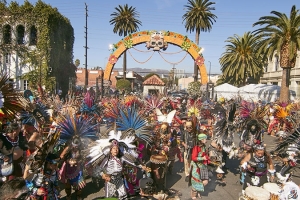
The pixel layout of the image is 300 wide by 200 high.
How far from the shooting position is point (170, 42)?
84.3ft

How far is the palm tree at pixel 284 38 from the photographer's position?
1969cm

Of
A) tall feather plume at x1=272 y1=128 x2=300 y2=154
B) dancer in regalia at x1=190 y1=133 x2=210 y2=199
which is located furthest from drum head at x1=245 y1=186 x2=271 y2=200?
tall feather plume at x1=272 y1=128 x2=300 y2=154

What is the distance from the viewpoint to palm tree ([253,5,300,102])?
19688 mm

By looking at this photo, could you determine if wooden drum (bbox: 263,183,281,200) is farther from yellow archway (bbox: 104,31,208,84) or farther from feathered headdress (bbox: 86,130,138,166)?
yellow archway (bbox: 104,31,208,84)

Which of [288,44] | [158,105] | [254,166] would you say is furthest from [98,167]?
[288,44]

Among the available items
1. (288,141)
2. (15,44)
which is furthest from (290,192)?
(15,44)

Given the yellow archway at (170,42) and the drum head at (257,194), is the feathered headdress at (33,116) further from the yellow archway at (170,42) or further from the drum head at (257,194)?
the yellow archway at (170,42)

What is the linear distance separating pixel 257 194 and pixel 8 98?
475cm

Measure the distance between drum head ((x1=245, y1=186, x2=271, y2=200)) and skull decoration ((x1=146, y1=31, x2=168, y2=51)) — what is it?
848 inches

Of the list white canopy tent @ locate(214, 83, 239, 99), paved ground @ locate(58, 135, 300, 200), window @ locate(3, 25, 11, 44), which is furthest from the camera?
white canopy tent @ locate(214, 83, 239, 99)

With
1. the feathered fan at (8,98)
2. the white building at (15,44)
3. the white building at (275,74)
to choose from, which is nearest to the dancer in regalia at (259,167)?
the feathered fan at (8,98)

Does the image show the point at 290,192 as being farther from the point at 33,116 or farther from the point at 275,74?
the point at 275,74

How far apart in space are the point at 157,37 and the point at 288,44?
11.0 meters

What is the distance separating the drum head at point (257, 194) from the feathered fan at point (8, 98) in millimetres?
4573
